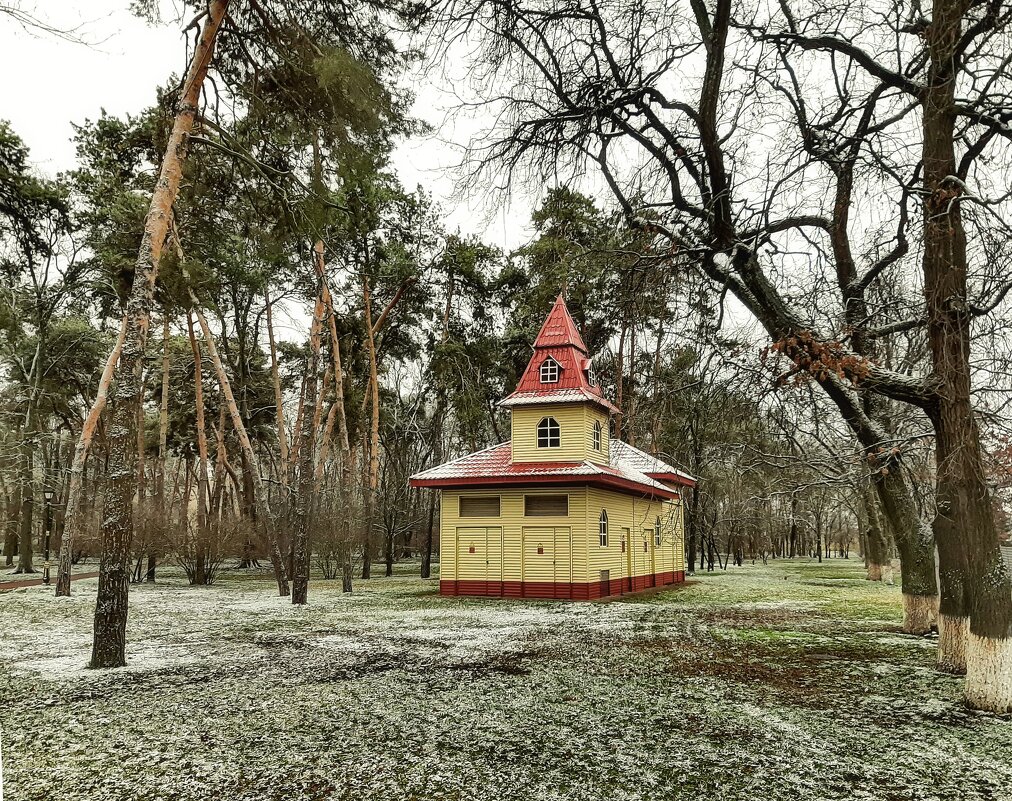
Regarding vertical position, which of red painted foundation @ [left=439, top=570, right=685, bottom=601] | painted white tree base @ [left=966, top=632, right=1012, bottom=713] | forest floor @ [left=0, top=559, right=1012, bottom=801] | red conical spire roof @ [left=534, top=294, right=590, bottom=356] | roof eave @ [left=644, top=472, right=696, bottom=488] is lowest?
red painted foundation @ [left=439, top=570, right=685, bottom=601]

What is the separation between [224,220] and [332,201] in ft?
11.1

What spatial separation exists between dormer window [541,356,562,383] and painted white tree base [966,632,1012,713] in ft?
47.0

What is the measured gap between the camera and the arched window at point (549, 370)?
806 inches

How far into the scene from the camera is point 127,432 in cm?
909

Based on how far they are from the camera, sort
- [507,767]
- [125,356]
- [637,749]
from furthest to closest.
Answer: [125,356] < [637,749] < [507,767]

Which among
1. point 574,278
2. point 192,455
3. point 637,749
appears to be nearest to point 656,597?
point 574,278

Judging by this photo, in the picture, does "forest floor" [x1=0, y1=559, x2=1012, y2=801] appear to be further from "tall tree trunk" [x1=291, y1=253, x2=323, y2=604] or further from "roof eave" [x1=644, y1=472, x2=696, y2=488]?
"roof eave" [x1=644, y1=472, x2=696, y2=488]

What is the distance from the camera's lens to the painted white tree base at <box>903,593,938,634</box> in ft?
39.9

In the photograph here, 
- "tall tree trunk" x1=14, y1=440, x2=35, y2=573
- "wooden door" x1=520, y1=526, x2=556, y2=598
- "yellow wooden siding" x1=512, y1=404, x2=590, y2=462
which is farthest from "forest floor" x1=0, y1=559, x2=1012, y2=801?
"tall tree trunk" x1=14, y1=440, x2=35, y2=573

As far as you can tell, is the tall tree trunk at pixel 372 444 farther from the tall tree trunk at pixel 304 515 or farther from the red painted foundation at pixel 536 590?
the tall tree trunk at pixel 304 515

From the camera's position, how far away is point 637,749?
19.2 ft

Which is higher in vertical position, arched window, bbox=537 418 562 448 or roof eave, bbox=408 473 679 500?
arched window, bbox=537 418 562 448

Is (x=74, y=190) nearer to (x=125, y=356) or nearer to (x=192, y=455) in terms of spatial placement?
(x=125, y=356)

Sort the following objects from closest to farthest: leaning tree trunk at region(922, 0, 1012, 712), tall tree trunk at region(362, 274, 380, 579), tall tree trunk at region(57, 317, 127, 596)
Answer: leaning tree trunk at region(922, 0, 1012, 712) → tall tree trunk at region(57, 317, 127, 596) → tall tree trunk at region(362, 274, 380, 579)
